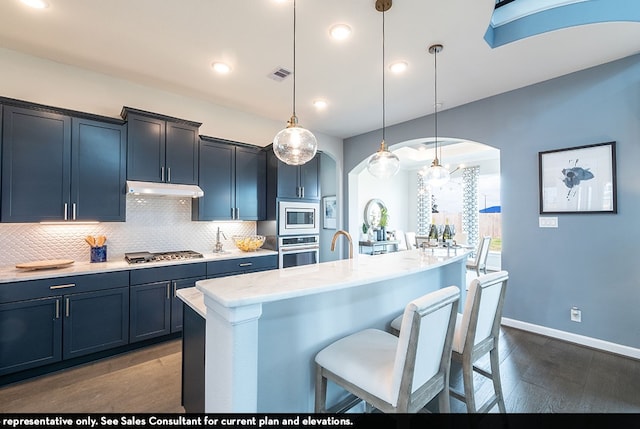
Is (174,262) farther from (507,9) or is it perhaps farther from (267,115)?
(507,9)

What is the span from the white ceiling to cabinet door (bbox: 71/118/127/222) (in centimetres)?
73

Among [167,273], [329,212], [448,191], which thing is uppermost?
[448,191]

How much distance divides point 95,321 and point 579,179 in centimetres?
522

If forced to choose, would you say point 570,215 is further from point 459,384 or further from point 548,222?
point 459,384

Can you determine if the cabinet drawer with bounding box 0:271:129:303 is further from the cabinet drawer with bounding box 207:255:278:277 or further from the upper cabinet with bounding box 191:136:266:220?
the upper cabinet with bounding box 191:136:266:220

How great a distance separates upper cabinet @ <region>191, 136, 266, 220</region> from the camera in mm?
3586

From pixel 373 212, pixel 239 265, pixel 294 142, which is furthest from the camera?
pixel 373 212

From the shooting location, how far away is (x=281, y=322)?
143cm

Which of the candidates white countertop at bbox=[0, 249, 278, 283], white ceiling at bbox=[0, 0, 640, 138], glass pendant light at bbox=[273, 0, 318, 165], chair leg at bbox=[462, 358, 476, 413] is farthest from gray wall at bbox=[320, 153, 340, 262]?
chair leg at bbox=[462, 358, 476, 413]

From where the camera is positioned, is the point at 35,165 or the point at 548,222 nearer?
the point at 35,165

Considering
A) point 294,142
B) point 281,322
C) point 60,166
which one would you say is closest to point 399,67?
point 294,142

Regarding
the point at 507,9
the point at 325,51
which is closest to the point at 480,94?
the point at 507,9

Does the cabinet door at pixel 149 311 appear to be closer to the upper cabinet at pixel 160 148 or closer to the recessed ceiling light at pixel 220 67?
the upper cabinet at pixel 160 148

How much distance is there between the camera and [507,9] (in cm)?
258
